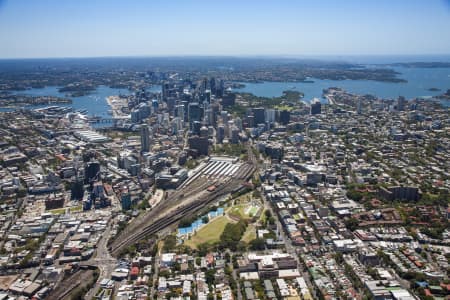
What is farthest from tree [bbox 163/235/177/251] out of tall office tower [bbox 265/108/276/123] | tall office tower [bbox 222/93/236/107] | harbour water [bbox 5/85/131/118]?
tall office tower [bbox 222/93/236/107]

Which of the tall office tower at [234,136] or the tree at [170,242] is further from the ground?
the tall office tower at [234,136]

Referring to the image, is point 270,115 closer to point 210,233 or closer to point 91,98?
point 210,233

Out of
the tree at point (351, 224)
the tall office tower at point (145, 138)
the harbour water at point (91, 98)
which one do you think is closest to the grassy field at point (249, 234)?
the tree at point (351, 224)

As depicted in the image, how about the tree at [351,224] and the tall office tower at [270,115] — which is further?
the tall office tower at [270,115]

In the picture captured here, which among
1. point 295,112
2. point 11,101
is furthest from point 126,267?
point 11,101

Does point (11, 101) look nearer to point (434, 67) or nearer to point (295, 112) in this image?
point (295, 112)

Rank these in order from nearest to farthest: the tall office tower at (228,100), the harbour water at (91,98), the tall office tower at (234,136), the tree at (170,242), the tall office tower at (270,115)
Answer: the tree at (170,242) → the tall office tower at (234,136) → the tall office tower at (270,115) → the tall office tower at (228,100) → the harbour water at (91,98)

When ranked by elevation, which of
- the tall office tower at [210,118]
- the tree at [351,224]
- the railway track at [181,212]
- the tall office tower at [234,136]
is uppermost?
the tall office tower at [210,118]

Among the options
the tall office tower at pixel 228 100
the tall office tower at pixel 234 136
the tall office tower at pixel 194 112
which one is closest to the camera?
the tall office tower at pixel 234 136

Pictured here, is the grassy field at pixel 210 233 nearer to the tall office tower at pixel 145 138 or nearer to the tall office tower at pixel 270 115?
the tall office tower at pixel 145 138
